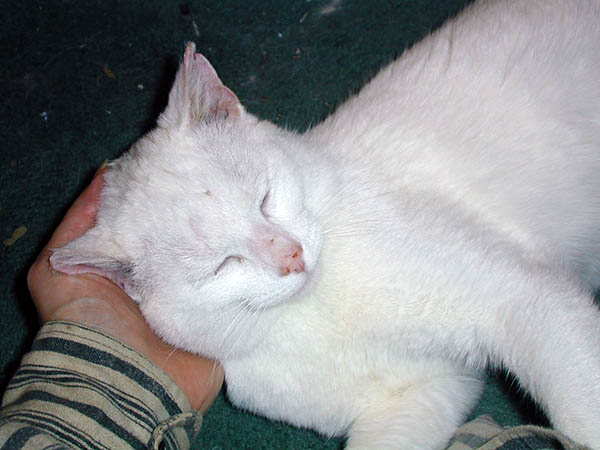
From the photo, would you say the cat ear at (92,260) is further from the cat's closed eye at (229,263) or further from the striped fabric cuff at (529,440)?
the striped fabric cuff at (529,440)

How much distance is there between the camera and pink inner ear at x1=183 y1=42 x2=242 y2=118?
1.25m

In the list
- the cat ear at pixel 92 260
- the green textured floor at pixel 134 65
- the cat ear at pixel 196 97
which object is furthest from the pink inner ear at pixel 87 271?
the green textured floor at pixel 134 65

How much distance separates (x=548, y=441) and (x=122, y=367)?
1017 mm

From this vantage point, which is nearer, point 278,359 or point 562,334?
point 562,334

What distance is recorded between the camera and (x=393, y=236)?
50.9 inches

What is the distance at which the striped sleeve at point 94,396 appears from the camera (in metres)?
1.14

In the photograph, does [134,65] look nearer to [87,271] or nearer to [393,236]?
[87,271]

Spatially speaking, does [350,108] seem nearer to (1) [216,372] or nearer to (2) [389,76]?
(2) [389,76]

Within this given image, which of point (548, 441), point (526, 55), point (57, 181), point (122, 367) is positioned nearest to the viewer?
point (548, 441)

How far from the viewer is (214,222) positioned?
3.85ft

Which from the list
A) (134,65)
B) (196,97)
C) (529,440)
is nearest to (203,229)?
(196,97)

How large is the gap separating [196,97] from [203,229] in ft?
1.23

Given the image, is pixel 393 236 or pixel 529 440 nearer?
pixel 529 440

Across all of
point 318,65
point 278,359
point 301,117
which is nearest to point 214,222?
point 278,359
